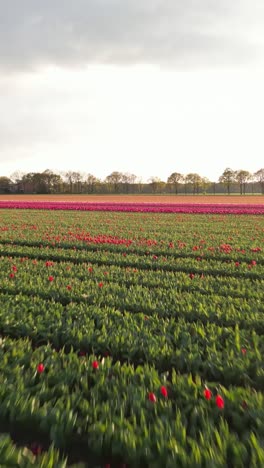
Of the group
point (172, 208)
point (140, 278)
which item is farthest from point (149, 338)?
point (172, 208)

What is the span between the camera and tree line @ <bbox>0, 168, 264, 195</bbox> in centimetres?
11419

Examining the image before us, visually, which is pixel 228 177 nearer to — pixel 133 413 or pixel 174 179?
pixel 174 179

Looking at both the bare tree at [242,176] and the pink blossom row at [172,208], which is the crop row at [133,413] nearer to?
the pink blossom row at [172,208]

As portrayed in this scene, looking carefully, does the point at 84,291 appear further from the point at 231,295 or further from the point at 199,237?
the point at 199,237

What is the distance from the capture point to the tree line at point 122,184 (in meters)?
114

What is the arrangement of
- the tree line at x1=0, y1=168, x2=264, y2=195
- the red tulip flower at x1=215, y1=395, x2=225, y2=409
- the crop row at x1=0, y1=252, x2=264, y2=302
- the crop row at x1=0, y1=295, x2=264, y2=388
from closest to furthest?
the red tulip flower at x1=215, y1=395, x2=225, y2=409, the crop row at x1=0, y1=295, x2=264, y2=388, the crop row at x1=0, y1=252, x2=264, y2=302, the tree line at x1=0, y1=168, x2=264, y2=195

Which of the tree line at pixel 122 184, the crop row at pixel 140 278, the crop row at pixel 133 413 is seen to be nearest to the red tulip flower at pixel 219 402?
the crop row at pixel 133 413

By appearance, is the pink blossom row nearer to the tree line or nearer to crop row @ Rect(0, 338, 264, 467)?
crop row @ Rect(0, 338, 264, 467)

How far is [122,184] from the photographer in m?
131

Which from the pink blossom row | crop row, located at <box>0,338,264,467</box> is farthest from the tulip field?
the pink blossom row

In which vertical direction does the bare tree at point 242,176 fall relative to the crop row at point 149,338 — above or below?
above

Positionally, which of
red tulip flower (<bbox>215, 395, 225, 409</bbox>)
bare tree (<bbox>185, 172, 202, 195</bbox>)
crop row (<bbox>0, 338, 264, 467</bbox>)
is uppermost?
bare tree (<bbox>185, 172, 202, 195</bbox>)

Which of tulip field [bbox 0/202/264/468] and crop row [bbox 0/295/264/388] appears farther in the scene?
crop row [bbox 0/295/264/388]

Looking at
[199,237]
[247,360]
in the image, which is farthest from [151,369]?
[199,237]
